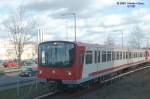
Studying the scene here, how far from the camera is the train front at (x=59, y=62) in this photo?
2105 centimetres

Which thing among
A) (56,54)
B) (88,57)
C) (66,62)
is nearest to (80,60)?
(66,62)

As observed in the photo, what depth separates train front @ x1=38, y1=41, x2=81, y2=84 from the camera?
21.0 meters

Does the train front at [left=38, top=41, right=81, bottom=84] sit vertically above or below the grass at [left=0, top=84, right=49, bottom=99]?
above

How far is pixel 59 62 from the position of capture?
2139 cm

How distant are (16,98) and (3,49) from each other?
106 meters

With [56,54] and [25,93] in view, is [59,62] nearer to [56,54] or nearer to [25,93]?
[56,54]

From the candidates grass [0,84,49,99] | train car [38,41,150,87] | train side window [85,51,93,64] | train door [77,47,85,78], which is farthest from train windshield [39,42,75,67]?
train side window [85,51,93,64]

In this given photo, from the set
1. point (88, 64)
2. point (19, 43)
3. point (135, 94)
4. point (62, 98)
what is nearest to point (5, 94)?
point (62, 98)

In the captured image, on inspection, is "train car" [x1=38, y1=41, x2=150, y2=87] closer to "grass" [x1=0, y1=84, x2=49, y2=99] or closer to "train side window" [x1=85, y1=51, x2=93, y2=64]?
"train side window" [x1=85, y1=51, x2=93, y2=64]

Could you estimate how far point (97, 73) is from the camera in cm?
2561

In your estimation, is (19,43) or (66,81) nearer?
(66,81)

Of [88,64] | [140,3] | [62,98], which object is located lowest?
[62,98]

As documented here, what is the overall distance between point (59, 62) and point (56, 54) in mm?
488

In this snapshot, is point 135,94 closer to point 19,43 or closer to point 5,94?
point 5,94
